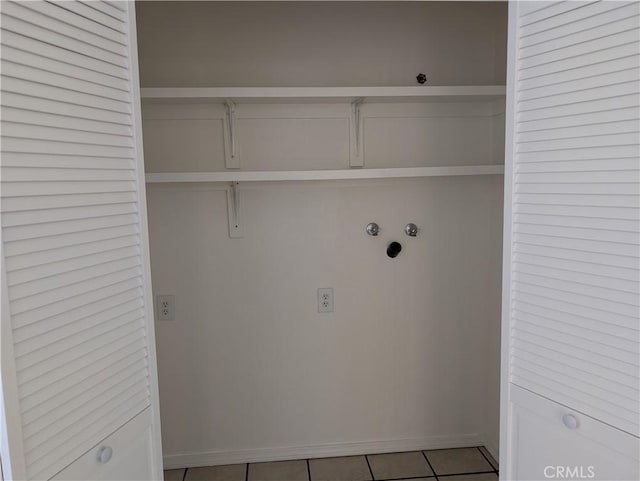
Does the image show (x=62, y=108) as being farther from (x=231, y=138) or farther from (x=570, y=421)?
(x=570, y=421)

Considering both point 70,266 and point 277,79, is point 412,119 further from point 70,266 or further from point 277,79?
A: point 70,266

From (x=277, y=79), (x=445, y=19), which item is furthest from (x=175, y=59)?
(x=445, y=19)

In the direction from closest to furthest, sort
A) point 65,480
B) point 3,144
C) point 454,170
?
point 3,144 < point 65,480 < point 454,170

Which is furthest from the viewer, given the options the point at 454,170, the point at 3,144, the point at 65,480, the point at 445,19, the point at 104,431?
the point at 445,19

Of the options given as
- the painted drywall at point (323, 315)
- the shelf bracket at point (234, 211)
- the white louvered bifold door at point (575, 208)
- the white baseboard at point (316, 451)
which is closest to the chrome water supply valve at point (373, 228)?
the painted drywall at point (323, 315)

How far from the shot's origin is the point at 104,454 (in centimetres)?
124

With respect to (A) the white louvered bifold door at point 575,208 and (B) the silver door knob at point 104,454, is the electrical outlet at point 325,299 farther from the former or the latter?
(B) the silver door knob at point 104,454

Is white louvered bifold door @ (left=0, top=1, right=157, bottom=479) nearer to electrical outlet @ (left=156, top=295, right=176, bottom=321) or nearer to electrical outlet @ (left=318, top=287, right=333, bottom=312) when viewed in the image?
electrical outlet @ (left=156, top=295, right=176, bottom=321)

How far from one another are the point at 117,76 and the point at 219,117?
959 millimetres

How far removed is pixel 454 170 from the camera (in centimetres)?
216

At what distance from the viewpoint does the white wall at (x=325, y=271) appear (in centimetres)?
224

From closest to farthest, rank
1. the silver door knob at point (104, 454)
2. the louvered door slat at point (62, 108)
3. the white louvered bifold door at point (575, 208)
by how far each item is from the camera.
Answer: the louvered door slat at point (62, 108) < the white louvered bifold door at point (575, 208) < the silver door knob at point (104, 454)

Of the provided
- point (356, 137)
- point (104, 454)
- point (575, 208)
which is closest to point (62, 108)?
point (104, 454)

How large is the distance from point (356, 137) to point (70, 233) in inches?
58.5
